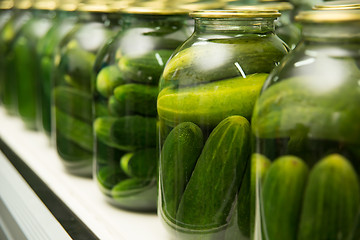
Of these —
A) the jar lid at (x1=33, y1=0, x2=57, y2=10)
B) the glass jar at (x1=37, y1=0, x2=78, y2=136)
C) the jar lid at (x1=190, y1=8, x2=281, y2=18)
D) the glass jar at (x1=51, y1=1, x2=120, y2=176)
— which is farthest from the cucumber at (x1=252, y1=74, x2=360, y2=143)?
the jar lid at (x1=33, y1=0, x2=57, y2=10)

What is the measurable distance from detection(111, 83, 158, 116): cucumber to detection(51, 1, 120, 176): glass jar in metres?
0.18

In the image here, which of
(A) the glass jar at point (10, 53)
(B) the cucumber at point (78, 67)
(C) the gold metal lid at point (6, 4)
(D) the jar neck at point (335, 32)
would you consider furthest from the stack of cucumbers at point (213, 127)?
(C) the gold metal lid at point (6, 4)

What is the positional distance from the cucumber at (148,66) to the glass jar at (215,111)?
0.12 metres

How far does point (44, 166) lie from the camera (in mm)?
968

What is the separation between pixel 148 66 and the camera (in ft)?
2.29

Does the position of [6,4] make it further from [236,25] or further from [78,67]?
[236,25]

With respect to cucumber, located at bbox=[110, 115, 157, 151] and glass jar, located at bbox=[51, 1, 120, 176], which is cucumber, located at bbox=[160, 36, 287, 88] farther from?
glass jar, located at bbox=[51, 1, 120, 176]

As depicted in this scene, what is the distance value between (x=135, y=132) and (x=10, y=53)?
2.15 feet

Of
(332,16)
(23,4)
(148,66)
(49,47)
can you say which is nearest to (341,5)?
(332,16)

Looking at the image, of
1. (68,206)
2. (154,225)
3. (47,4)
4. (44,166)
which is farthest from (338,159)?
(47,4)

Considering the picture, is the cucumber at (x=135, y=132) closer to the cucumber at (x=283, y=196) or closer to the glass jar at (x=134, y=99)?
the glass jar at (x=134, y=99)

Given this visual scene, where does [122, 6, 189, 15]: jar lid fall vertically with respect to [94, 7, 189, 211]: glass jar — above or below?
above

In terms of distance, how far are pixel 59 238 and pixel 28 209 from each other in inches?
5.0

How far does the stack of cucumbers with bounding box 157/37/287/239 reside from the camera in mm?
521
